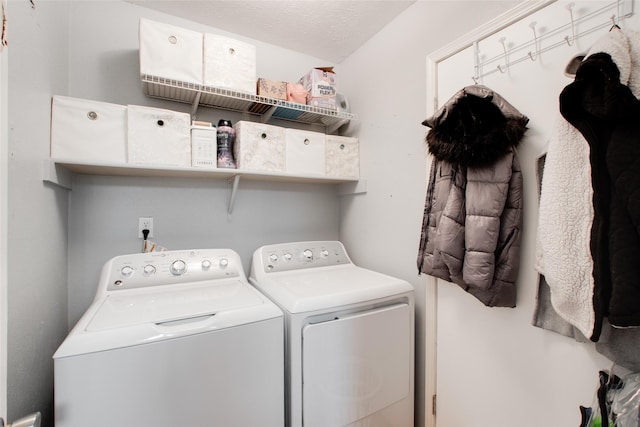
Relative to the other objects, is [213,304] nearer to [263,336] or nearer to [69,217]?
[263,336]

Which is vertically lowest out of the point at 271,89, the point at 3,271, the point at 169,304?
the point at 169,304

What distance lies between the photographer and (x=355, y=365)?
1282 millimetres

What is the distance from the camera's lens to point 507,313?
3.94ft

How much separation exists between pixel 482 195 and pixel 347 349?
872 millimetres

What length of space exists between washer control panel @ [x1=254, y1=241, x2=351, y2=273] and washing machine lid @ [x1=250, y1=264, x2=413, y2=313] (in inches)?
2.3

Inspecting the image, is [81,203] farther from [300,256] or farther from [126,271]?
[300,256]

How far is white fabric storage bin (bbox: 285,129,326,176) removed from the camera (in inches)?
71.1

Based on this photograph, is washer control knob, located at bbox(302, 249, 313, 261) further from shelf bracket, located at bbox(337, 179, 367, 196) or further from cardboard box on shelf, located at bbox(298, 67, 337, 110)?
cardboard box on shelf, located at bbox(298, 67, 337, 110)

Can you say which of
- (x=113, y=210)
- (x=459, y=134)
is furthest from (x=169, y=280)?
(x=459, y=134)

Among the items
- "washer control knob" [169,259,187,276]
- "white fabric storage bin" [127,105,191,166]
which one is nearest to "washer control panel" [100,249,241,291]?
"washer control knob" [169,259,187,276]

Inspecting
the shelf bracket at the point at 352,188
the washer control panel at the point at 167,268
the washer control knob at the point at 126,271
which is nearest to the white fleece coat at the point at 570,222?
the shelf bracket at the point at 352,188

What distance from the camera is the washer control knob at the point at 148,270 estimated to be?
4.67 feet

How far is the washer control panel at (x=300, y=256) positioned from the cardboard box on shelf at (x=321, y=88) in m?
0.94

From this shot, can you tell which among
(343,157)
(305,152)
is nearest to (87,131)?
(305,152)
